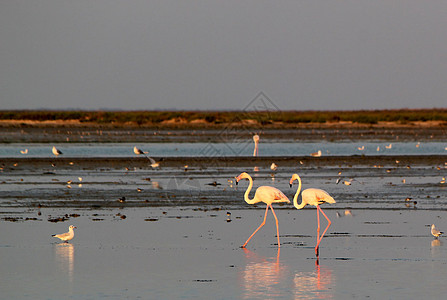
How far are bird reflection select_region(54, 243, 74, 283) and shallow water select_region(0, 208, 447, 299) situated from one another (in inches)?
0.6

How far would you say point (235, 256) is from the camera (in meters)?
11.8

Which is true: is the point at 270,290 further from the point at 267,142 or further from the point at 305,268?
the point at 267,142

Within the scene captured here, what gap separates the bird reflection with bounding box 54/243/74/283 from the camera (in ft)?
34.6

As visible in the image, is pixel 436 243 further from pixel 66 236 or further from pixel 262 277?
pixel 66 236

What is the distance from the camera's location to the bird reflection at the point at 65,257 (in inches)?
416

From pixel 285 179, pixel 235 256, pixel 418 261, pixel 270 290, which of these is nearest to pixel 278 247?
pixel 235 256

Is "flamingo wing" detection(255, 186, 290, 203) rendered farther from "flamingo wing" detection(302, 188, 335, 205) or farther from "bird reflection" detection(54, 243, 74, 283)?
"bird reflection" detection(54, 243, 74, 283)

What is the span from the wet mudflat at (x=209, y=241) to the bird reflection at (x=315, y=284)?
1 centimetres

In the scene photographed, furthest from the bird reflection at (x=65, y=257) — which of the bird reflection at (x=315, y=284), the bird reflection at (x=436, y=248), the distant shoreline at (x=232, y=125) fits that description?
the distant shoreline at (x=232, y=125)

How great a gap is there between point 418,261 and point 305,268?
1.69 m

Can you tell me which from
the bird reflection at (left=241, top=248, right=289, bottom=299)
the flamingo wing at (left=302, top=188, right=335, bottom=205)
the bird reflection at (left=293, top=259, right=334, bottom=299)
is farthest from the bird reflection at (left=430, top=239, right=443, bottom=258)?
the bird reflection at (left=241, top=248, right=289, bottom=299)

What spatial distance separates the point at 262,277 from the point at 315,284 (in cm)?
79

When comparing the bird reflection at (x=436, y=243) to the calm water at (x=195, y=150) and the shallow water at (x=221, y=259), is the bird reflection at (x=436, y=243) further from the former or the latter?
the calm water at (x=195, y=150)

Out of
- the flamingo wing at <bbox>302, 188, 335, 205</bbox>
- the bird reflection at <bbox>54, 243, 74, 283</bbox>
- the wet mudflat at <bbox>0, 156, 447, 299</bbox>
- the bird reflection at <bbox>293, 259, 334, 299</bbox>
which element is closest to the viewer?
the bird reflection at <bbox>293, 259, 334, 299</bbox>
